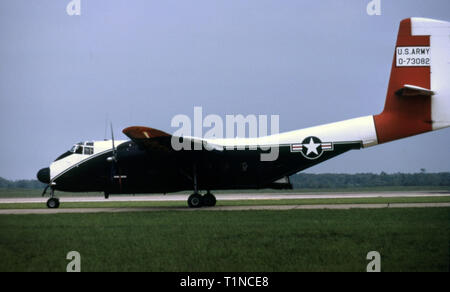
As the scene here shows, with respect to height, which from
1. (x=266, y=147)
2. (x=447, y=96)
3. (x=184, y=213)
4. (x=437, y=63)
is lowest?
(x=184, y=213)

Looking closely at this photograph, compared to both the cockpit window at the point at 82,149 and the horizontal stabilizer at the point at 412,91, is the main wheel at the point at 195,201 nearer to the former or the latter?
the cockpit window at the point at 82,149

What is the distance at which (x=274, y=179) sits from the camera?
2420cm

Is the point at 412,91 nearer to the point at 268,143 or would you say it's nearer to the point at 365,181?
the point at 268,143

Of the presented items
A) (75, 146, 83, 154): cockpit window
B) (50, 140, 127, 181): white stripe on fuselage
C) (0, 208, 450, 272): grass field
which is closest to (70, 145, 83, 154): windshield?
(75, 146, 83, 154): cockpit window

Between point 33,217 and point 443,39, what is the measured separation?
60.6 ft

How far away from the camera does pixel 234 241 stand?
12.8 meters

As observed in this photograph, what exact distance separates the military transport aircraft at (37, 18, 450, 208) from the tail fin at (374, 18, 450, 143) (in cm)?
4

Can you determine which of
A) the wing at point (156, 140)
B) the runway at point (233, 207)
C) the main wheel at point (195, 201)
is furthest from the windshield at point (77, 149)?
the main wheel at point (195, 201)

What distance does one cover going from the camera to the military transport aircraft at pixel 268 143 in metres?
21.9

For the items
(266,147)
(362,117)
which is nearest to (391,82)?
(362,117)

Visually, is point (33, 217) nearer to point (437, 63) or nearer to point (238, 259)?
point (238, 259)

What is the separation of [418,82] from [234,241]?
13.6m

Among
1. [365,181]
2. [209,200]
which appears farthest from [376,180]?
[209,200]
